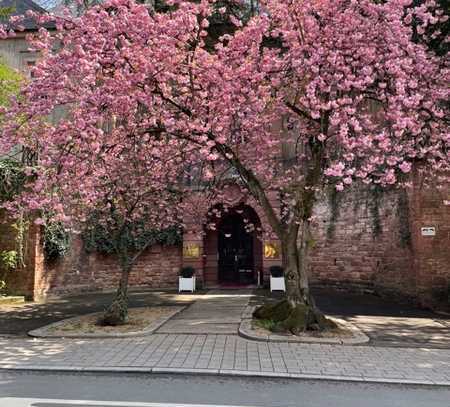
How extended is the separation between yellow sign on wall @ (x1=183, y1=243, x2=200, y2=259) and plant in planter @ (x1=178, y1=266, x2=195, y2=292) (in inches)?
38.8

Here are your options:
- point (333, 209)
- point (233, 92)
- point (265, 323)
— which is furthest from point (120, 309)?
point (333, 209)

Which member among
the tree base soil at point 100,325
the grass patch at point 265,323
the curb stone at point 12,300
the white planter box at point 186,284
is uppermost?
the white planter box at point 186,284

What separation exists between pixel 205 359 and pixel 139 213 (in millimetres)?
4771

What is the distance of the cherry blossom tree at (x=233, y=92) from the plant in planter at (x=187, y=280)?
7009 millimetres

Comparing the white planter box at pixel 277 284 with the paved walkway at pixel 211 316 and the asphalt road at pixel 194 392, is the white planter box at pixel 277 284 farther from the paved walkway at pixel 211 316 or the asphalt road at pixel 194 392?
the asphalt road at pixel 194 392

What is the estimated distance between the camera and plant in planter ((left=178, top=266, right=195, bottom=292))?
1642 cm

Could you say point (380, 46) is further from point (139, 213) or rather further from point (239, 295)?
point (239, 295)

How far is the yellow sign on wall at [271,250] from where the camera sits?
1702 cm

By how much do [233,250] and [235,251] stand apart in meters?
0.10

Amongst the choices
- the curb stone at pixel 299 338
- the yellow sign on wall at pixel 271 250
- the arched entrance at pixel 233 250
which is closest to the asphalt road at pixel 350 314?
the curb stone at pixel 299 338

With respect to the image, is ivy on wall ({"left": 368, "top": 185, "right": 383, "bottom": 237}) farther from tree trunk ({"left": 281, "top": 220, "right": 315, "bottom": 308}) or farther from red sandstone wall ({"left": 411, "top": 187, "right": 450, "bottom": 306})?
tree trunk ({"left": 281, "top": 220, "right": 315, "bottom": 308})

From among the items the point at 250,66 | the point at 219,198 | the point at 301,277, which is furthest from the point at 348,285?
the point at 250,66

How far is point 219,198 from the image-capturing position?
13.3 m

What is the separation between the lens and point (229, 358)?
263 inches
